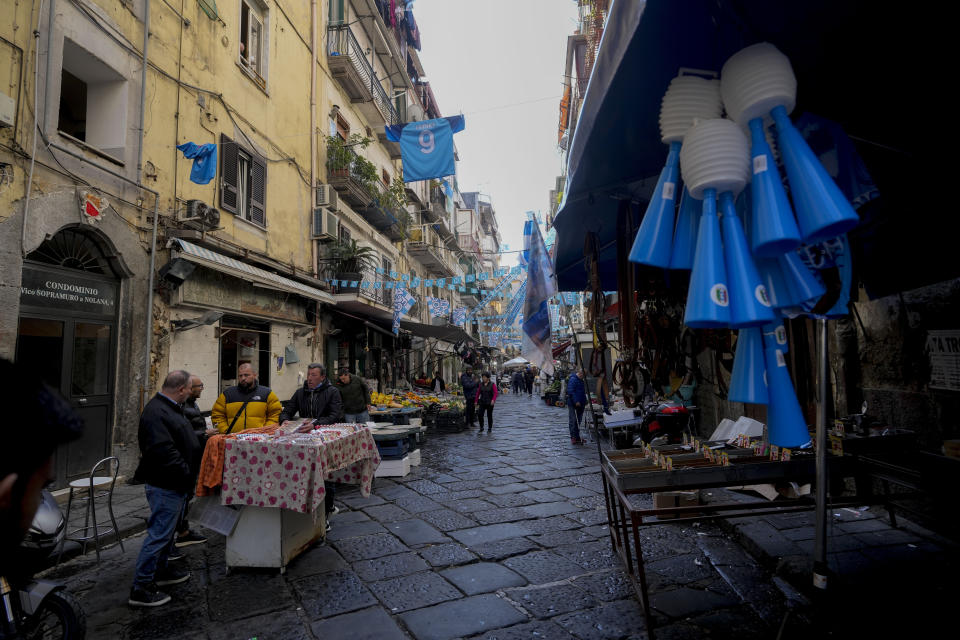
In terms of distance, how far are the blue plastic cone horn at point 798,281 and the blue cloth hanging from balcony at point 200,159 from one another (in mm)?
7876

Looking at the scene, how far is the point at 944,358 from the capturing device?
3531 mm

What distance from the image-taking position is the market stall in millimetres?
3818

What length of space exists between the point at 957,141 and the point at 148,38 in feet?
30.0

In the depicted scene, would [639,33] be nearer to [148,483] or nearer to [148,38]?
[148,483]

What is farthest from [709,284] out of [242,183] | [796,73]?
[242,183]

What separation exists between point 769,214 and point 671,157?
502mm

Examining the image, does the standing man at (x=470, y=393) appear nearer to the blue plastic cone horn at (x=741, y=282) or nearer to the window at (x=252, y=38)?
the window at (x=252, y=38)

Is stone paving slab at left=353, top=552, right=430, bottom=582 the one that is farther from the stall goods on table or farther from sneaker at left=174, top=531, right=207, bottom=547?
sneaker at left=174, top=531, right=207, bottom=547

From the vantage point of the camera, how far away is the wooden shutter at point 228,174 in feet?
29.2

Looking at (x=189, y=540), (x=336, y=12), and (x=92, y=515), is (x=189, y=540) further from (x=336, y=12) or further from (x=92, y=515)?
(x=336, y=12)

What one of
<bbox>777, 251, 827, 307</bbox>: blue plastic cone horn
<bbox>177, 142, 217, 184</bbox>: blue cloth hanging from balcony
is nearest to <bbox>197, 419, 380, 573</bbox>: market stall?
<bbox>777, 251, 827, 307</bbox>: blue plastic cone horn

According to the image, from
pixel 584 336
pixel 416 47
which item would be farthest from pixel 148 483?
pixel 416 47

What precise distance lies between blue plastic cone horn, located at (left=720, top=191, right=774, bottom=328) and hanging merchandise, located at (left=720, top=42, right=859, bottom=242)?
16 centimetres

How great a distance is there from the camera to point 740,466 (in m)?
2.77
